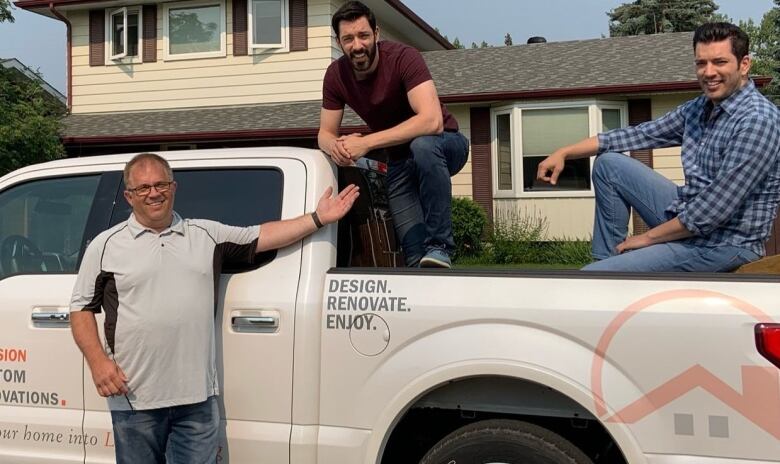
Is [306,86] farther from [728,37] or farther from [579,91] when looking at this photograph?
[728,37]

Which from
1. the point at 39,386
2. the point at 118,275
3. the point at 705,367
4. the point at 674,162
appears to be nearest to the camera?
the point at 705,367

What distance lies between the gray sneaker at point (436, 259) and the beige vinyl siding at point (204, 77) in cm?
1173

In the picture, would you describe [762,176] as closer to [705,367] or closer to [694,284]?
[694,284]

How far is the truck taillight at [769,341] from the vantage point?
2477 mm

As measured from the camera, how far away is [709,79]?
3.32 m

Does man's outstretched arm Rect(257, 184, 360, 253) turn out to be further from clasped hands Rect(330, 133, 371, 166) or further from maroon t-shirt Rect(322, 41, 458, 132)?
maroon t-shirt Rect(322, 41, 458, 132)

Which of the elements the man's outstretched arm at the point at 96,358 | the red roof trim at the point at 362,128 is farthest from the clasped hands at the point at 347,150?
the red roof trim at the point at 362,128

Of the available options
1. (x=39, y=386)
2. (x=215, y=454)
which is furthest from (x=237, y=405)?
Result: (x=39, y=386)

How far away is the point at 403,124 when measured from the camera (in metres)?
3.76

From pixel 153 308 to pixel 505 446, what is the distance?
Result: 1431 millimetres

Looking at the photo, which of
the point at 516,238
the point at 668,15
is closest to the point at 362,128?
the point at 516,238

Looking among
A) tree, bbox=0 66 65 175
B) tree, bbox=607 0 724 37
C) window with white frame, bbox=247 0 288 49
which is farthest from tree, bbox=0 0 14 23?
tree, bbox=607 0 724 37

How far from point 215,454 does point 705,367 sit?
1904 millimetres

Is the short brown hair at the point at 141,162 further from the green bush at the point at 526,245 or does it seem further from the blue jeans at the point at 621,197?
the green bush at the point at 526,245
